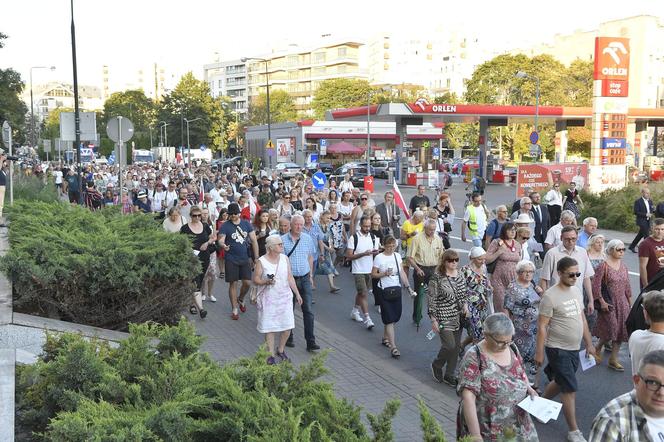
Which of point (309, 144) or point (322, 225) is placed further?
point (309, 144)

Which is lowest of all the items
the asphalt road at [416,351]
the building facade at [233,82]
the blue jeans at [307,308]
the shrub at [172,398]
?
the asphalt road at [416,351]

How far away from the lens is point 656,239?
8.79m

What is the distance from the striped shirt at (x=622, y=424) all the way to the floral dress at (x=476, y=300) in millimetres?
4115

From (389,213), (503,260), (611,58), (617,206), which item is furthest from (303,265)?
(611,58)

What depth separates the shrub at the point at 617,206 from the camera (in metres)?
20.8

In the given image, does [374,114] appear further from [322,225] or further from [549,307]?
[549,307]

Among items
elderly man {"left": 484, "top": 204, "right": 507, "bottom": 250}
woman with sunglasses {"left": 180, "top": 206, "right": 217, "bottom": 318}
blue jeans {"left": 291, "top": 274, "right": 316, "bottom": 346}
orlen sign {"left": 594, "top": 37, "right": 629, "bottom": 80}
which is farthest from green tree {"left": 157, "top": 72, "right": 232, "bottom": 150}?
blue jeans {"left": 291, "top": 274, "right": 316, "bottom": 346}

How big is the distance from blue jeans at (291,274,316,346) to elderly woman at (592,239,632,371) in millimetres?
3475

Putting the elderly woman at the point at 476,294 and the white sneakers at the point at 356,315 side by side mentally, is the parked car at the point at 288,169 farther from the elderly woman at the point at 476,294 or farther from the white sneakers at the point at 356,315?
the elderly woman at the point at 476,294

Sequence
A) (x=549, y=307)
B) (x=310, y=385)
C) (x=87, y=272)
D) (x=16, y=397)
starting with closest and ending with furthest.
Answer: (x=310, y=385), (x=16, y=397), (x=549, y=307), (x=87, y=272)

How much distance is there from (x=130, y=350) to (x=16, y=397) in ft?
2.79

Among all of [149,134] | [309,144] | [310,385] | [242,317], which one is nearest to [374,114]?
[309,144]

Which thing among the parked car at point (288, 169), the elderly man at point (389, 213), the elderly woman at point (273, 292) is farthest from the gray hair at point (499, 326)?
the parked car at point (288, 169)

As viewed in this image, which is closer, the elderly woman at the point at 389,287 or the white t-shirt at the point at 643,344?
the white t-shirt at the point at 643,344
